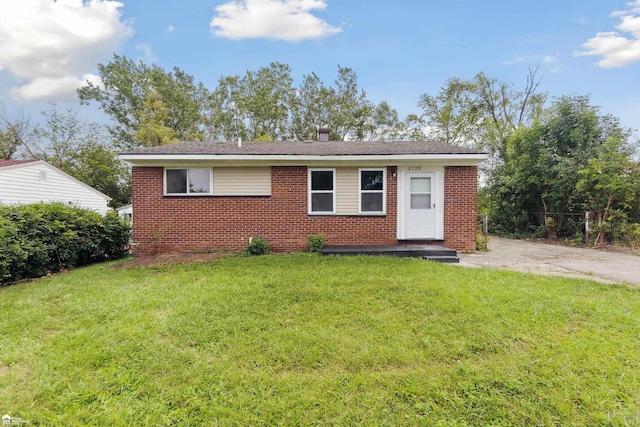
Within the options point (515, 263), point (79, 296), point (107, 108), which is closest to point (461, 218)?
point (515, 263)

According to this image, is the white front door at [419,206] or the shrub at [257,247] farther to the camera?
the white front door at [419,206]

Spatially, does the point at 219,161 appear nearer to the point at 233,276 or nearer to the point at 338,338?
the point at 233,276

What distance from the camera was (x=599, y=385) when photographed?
2361 millimetres

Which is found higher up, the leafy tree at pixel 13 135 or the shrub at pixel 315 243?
the leafy tree at pixel 13 135

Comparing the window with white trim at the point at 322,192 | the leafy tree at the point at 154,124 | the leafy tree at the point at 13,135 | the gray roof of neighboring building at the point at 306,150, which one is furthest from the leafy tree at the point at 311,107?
the leafy tree at the point at 13,135

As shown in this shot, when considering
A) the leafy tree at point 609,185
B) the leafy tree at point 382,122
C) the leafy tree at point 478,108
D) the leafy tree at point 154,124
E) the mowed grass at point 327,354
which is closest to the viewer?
the mowed grass at point 327,354

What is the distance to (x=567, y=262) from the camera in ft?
23.2

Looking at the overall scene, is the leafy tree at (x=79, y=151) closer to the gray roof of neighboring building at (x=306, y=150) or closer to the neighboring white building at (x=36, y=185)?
the neighboring white building at (x=36, y=185)

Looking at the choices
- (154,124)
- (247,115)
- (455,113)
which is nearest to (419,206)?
(455,113)

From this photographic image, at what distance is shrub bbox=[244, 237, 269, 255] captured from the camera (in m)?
7.89

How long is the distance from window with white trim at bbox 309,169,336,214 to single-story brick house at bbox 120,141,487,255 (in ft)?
0.09

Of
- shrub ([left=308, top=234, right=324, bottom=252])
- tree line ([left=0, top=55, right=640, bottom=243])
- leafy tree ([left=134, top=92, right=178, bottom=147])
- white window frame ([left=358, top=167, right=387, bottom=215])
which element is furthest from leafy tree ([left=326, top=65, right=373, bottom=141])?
shrub ([left=308, top=234, right=324, bottom=252])

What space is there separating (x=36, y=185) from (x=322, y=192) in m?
14.6

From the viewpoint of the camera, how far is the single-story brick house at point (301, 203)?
327 inches
